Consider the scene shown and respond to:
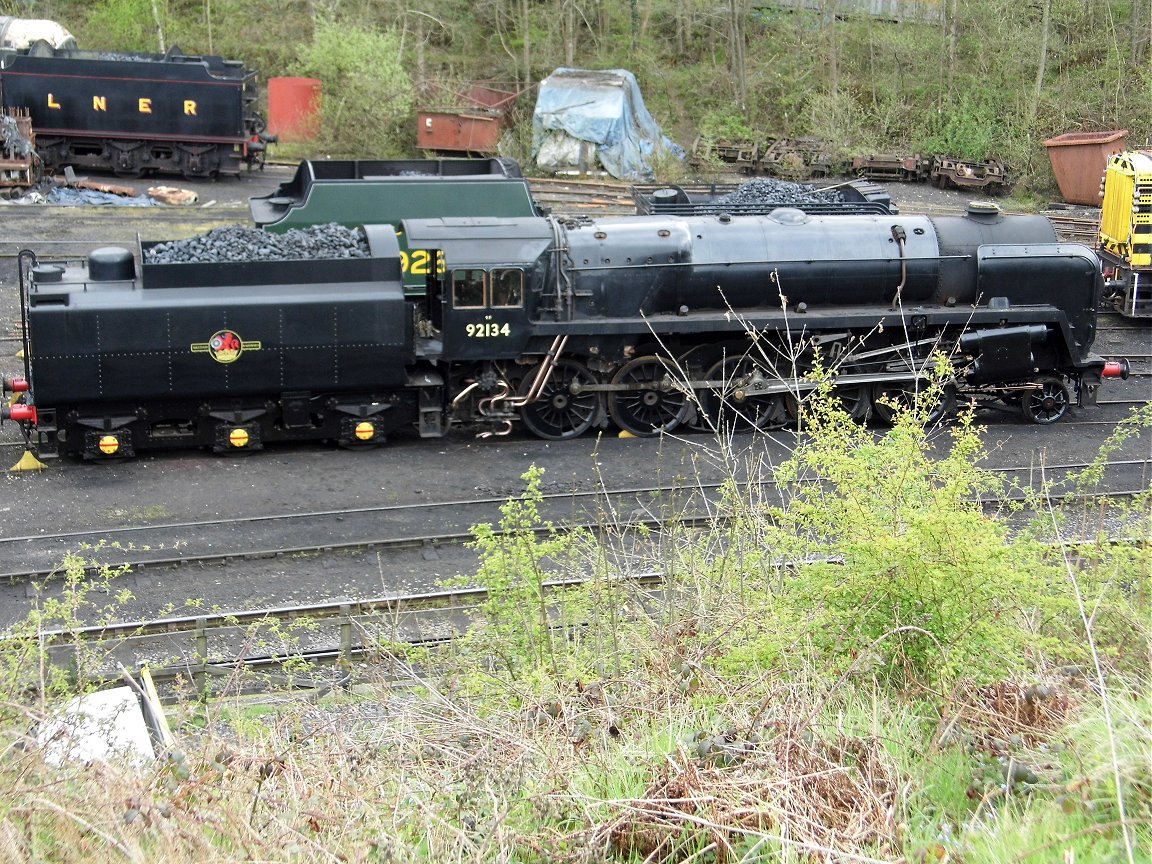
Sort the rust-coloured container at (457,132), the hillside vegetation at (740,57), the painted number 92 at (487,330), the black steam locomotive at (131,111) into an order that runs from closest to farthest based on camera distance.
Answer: the painted number 92 at (487,330) < the black steam locomotive at (131,111) < the rust-coloured container at (457,132) < the hillside vegetation at (740,57)

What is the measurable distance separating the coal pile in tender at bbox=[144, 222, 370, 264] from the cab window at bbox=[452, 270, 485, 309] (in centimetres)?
118

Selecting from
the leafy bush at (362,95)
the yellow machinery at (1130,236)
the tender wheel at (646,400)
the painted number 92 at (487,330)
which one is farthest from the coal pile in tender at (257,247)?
the leafy bush at (362,95)

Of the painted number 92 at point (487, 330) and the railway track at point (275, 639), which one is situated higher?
the painted number 92 at point (487, 330)

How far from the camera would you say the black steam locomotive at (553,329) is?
13.9 meters

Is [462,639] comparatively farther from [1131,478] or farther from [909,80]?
[909,80]

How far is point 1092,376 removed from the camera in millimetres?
16406

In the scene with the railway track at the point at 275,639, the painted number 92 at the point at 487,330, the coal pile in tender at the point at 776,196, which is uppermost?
the coal pile in tender at the point at 776,196

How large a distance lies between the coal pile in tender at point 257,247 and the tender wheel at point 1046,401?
351 inches

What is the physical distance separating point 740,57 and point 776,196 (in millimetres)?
19271

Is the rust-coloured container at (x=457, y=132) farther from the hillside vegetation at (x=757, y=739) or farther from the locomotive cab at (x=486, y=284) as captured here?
the hillside vegetation at (x=757, y=739)

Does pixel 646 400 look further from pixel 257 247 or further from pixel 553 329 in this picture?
pixel 257 247

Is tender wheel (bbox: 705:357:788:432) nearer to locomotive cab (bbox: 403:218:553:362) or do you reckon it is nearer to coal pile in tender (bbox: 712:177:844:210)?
locomotive cab (bbox: 403:218:553:362)

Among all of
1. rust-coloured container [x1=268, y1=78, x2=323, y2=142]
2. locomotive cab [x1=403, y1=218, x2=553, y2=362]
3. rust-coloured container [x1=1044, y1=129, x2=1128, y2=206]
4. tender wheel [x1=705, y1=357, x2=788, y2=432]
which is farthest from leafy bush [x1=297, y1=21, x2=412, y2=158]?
tender wheel [x1=705, y1=357, x2=788, y2=432]

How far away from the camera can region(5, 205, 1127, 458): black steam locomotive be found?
45.6 ft
